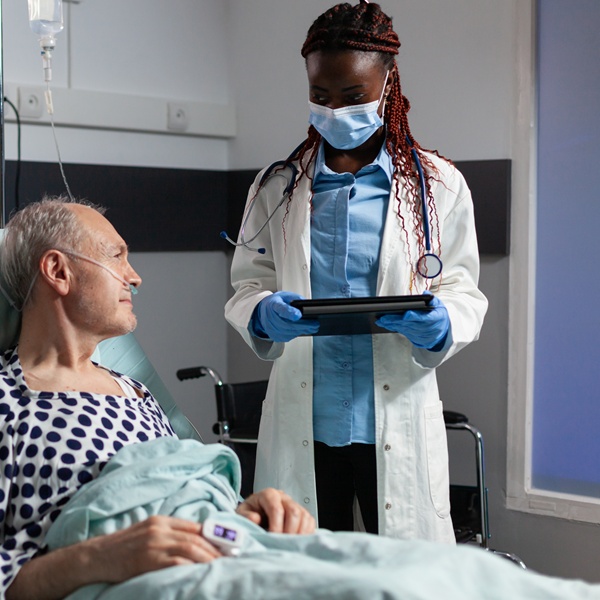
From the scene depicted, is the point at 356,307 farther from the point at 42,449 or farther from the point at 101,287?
the point at 42,449

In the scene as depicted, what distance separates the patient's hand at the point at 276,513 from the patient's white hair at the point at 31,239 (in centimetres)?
→ 57

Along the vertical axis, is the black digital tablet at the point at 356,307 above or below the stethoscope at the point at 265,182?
below

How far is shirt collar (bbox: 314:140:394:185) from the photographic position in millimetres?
2033

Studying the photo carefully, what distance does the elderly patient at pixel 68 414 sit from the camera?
4.47 feet

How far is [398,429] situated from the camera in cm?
197

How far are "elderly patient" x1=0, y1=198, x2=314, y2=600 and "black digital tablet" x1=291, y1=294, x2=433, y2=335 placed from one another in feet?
1.12

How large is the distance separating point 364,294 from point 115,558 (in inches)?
33.7

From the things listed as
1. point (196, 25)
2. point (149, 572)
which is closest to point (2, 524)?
point (149, 572)

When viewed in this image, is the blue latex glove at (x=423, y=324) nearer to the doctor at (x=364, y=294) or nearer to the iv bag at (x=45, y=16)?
the doctor at (x=364, y=294)

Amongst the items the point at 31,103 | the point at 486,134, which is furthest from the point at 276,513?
the point at 31,103

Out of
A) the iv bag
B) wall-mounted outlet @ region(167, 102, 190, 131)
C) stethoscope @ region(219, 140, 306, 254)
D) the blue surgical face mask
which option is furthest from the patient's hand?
wall-mounted outlet @ region(167, 102, 190, 131)

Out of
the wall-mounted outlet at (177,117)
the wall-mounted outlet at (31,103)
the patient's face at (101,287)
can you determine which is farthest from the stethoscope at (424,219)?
the wall-mounted outlet at (177,117)

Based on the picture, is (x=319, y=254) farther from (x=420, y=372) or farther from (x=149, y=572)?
(x=149, y=572)

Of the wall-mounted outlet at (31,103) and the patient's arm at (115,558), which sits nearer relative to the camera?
the patient's arm at (115,558)
